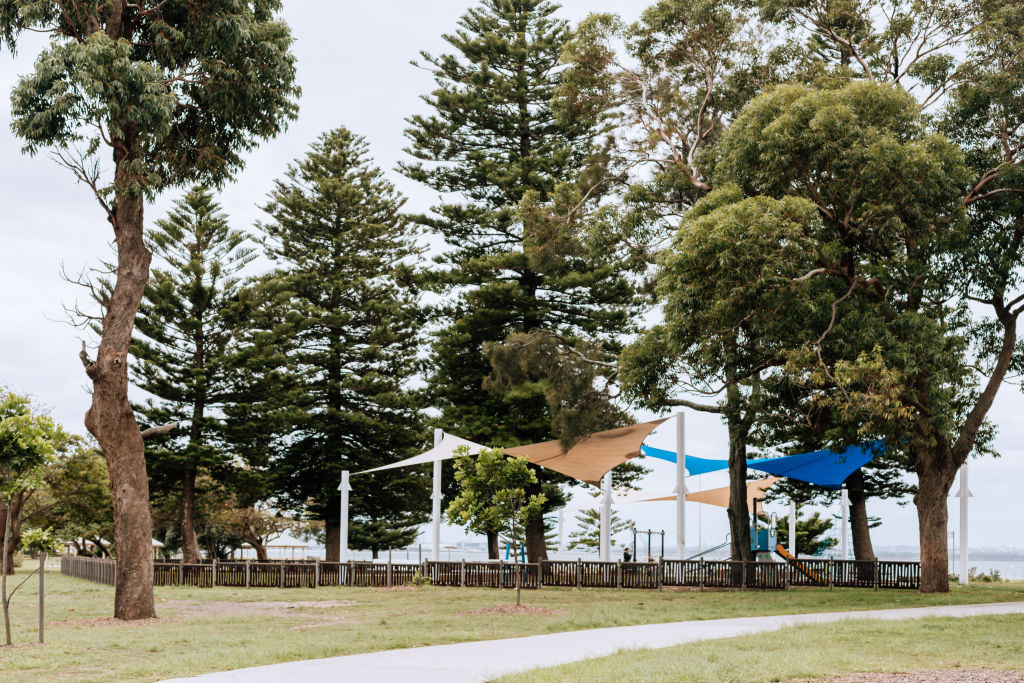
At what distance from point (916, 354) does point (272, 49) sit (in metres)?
11.4

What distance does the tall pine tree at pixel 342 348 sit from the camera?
31.1 meters

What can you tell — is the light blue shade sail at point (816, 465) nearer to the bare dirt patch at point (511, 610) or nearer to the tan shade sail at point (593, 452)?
the tan shade sail at point (593, 452)

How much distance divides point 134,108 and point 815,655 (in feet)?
37.9

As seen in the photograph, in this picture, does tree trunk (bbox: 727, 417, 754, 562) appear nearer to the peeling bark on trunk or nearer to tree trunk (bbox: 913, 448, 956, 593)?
tree trunk (bbox: 913, 448, 956, 593)

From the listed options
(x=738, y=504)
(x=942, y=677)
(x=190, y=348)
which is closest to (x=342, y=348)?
(x=190, y=348)

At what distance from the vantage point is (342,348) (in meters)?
32.1

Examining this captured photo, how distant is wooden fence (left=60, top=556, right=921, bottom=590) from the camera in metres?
18.4

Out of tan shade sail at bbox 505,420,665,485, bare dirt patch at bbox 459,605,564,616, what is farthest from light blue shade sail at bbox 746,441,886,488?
bare dirt patch at bbox 459,605,564,616

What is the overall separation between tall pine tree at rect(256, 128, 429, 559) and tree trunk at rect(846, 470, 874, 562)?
13172 mm

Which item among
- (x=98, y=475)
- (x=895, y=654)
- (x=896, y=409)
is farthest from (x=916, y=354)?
(x=98, y=475)

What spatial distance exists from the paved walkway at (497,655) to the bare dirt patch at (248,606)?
5.28m

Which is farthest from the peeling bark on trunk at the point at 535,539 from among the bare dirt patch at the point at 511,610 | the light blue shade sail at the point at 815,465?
the bare dirt patch at the point at 511,610

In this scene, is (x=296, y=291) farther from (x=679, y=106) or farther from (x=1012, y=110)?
(x=1012, y=110)

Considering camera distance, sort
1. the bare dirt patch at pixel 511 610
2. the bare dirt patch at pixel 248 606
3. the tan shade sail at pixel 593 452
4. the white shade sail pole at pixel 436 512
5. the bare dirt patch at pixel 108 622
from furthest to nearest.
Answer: the white shade sail pole at pixel 436 512 < the tan shade sail at pixel 593 452 < the bare dirt patch at pixel 248 606 < the bare dirt patch at pixel 511 610 < the bare dirt patch at pixel 108 622
